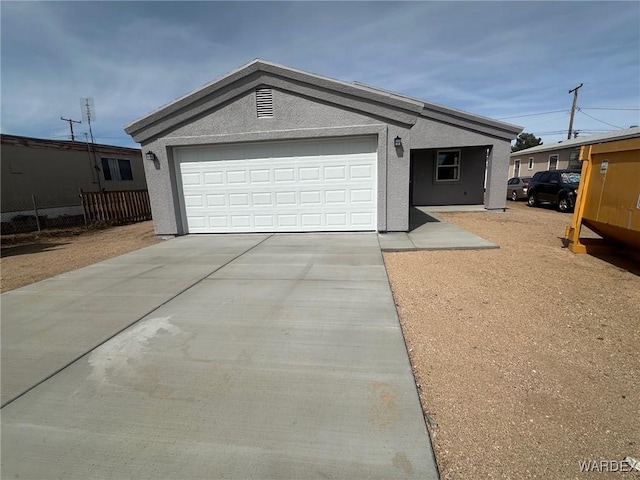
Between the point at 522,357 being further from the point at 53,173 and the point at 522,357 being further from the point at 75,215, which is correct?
the point at 53,173

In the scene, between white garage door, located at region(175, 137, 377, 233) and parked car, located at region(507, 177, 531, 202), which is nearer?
white garage door, located at region(175, 137, 377, 233)

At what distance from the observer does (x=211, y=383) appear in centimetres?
270

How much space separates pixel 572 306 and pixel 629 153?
11.8 feet

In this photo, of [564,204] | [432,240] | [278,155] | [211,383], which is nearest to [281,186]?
[278,155]

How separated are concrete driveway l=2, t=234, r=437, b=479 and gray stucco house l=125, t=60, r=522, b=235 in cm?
408

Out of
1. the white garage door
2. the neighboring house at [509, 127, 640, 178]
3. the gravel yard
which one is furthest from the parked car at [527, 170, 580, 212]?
the white garage door

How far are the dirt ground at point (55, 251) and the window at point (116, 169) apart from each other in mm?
7652

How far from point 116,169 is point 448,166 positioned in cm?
1964

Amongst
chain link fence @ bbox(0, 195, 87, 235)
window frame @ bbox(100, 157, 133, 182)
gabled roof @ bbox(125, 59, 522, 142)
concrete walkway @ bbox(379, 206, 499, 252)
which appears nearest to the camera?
concrete walkway @ bbox(379, 206, 499, 252)

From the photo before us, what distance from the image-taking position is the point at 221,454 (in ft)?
6.64

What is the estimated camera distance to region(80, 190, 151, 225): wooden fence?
13984 millimetres

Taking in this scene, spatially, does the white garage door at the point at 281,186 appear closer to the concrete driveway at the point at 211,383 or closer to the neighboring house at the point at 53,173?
the concrete driveway at the point at 211,383

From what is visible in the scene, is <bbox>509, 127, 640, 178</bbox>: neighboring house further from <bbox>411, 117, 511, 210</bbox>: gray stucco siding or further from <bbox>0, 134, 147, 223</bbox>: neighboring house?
<bbox>0, 134, 147, 223</bbox>: neighboring house

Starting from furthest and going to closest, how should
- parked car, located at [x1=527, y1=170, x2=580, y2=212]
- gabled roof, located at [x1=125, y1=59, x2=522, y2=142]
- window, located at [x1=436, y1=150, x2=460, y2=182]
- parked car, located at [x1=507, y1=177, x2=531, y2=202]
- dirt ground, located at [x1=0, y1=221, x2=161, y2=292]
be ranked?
parked car, located at [x1=507, y1=177, x2=531, y2=202], window, located at [x1=436, y1=150, x2=460, y2=182], parked car, located at [x1=527, y1=170, x2=580, y2=212], gabled roof, located at [x1=125, y1=59, x2=522, y2=142], dirt ground, located at [x1=0, y1=221, x2=161, y2=292]
